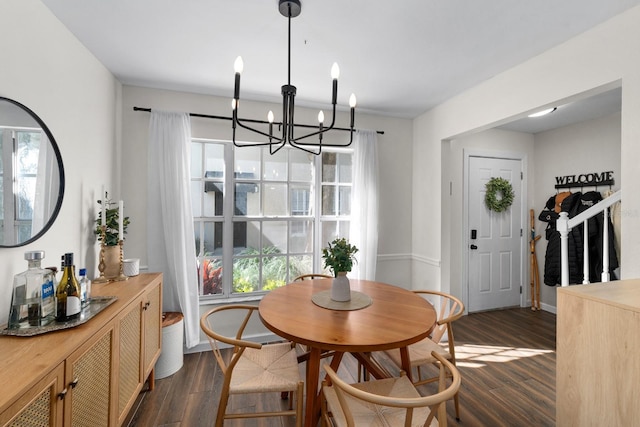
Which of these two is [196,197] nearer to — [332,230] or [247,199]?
[247,199]

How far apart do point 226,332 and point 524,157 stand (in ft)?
14.3

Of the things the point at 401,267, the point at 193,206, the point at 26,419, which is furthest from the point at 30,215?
the point at 401,267

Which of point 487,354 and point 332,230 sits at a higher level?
point 332,230

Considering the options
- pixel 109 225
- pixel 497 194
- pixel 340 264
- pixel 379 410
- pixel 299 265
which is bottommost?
pixel 379 410

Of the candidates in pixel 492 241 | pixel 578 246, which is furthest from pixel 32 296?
pixel 578 246

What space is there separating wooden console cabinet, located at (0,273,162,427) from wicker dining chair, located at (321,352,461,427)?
0.99 meters

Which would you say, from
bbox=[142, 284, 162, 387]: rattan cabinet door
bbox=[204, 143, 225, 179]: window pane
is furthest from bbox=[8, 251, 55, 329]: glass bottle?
bbox=[204, 143, 225, 179]: window pane

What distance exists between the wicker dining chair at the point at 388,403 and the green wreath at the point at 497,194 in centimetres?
303

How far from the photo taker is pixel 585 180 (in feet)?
11.1

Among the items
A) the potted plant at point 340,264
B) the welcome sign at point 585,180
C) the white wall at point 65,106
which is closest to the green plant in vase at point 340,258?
the potted plant at point 340,264

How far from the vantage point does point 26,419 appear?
0.92 meters

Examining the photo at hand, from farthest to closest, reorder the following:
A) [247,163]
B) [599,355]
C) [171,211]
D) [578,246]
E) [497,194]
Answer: [497,194]
[578,246]
[247,163]
[171,211]
[599,355]

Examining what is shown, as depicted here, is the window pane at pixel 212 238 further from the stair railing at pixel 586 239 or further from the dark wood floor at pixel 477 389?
the stair railing at pixel 586 239

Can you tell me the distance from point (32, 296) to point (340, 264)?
1.50 meters
